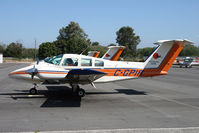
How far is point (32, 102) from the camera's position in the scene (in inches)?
337

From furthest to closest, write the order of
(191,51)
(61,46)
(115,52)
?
(61,46)
(191,51)
(115,52)

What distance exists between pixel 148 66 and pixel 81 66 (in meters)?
3.76

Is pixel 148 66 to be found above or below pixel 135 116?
above

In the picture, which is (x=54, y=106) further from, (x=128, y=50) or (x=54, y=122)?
(x=128, y=50)

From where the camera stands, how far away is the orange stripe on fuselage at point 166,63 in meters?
11.1

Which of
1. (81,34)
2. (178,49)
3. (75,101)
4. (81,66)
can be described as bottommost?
(75,101)

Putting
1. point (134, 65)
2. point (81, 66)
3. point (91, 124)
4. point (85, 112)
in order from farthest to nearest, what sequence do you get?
1. point (134, 65)
2. point (81, 66)
3. point (85, 112)
4. point (91, 124)

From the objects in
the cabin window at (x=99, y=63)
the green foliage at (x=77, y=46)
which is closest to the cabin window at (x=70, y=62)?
the cabin window at (x=99, y=63)

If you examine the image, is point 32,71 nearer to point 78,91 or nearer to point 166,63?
point 78,91

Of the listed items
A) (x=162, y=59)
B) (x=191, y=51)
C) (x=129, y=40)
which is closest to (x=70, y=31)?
(x=129, y=40)

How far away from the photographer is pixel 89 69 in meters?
10.2

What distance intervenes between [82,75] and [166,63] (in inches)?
197

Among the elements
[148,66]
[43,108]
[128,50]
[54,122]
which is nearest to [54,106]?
[43,108]

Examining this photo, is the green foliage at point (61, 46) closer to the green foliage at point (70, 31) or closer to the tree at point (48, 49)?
the tree at point (48, 49)
